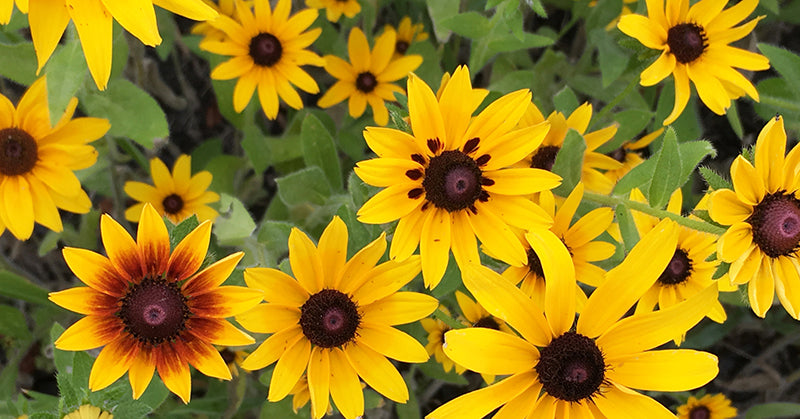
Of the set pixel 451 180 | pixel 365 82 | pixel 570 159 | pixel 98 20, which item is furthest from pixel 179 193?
pixel 570 159

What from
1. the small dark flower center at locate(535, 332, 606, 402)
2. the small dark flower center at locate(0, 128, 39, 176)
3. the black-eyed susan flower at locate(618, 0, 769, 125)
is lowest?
the small dark flower center at locate(535, 332, 606, 402)

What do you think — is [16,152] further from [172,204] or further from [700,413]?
[700,413]

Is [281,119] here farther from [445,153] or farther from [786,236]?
[786,236]

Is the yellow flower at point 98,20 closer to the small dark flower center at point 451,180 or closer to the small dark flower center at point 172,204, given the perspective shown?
the small dark flower center at point 451,180

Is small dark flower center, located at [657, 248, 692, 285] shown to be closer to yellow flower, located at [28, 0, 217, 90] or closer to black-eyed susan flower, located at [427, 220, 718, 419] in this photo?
black-eyed susan flower, located at [427, 220, 718, 419]

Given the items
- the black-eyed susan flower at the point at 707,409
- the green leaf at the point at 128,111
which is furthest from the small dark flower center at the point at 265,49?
the black-eyed susan flower at the point at 707,409

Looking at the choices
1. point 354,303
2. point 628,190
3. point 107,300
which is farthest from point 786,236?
point 107,300

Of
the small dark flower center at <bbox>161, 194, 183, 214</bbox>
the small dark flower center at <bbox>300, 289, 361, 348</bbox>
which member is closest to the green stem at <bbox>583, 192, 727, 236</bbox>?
the small dark flower center at <bbox>300, 289, 361, 348</bbox>

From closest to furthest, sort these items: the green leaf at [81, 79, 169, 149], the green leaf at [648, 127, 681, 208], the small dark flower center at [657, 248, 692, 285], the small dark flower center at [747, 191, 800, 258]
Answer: the small dark flower center at [747, 191, 800, 258], the green leaf at [648, 127, 681, 208], the small dark flower center at [657, 248, 692, 285], the green leaf at [81, 79, 169, 149]
